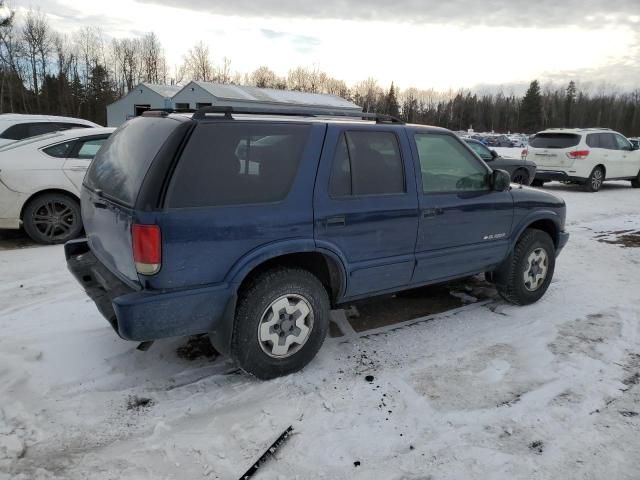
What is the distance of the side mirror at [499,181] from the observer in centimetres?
422

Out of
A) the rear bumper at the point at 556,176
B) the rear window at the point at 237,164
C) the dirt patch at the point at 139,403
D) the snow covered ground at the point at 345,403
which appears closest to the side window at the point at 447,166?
the rear window at the point at 237,164

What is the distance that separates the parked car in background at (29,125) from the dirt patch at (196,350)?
7.26 metres

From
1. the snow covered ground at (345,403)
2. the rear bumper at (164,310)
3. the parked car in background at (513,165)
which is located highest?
the parked car in background at (513,165)

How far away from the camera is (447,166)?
4.08 meters

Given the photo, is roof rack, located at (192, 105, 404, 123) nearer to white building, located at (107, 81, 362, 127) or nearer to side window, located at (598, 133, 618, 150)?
side window, located at (598, 133, 618, 150)

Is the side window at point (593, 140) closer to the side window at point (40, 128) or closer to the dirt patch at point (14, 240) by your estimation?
the side window at point (40, 128)

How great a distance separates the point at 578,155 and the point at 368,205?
40.0 feet

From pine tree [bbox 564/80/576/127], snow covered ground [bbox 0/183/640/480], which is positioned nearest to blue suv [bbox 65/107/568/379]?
snow covered ground [bbox 0/183/640/480]

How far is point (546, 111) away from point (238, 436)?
117255 mm

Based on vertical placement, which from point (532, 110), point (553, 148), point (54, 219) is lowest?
point (54, 219)

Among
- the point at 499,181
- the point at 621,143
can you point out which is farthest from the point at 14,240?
the point at 621,143

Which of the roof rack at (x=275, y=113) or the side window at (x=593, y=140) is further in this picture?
the side window at (x=593, y=140)

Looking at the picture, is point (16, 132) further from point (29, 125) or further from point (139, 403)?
point (139, 403)

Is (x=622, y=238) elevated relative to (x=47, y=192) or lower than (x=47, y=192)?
lower
